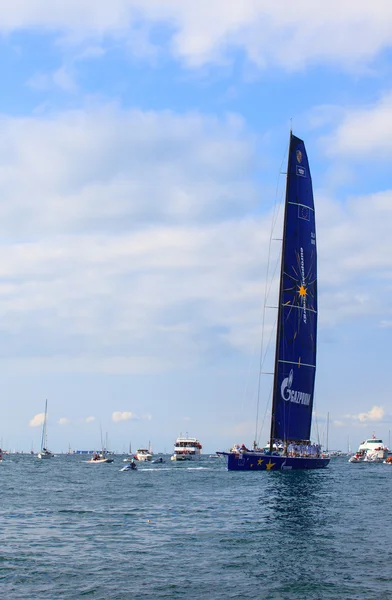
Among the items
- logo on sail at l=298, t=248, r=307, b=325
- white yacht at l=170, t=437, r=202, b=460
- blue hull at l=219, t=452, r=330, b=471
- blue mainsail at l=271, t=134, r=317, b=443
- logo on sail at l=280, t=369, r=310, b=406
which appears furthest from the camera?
white yacht at l=170, t=437, r=202, b=460

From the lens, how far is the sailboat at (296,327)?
8331 centimetres

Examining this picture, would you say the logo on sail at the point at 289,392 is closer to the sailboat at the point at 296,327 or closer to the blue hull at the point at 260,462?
the sailboat at the point at 296,327

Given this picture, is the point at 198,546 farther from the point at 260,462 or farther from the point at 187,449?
the point at 187,449

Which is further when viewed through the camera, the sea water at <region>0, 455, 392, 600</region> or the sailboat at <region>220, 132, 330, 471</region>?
the sailboat at <region>220, 132, 330, 471</region>

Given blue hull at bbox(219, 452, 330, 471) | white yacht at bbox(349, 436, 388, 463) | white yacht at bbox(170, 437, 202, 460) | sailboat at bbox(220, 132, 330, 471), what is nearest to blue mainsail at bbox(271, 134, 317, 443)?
sailboat at bbox(220, 132, 330, 471)

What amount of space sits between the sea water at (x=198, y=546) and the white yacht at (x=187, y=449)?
97650mm

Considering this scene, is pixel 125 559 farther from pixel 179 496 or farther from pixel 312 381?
pixel 312 381

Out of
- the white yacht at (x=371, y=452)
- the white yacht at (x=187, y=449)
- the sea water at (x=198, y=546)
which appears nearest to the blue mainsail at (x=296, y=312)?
the sea water at (x=198, y=546)

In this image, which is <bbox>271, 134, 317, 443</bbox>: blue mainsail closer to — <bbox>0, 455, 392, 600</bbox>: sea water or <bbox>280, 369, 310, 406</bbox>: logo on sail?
<bbox>280, 369, 310, 406</bbox>: logo on sail

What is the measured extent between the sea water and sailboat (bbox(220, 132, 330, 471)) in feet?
82.0

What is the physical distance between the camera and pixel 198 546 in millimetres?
32531

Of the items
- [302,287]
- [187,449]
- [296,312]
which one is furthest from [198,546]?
[187,449]

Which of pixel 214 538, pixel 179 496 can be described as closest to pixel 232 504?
pixel 179 496

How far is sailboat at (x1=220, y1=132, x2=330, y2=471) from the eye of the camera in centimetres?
8331
